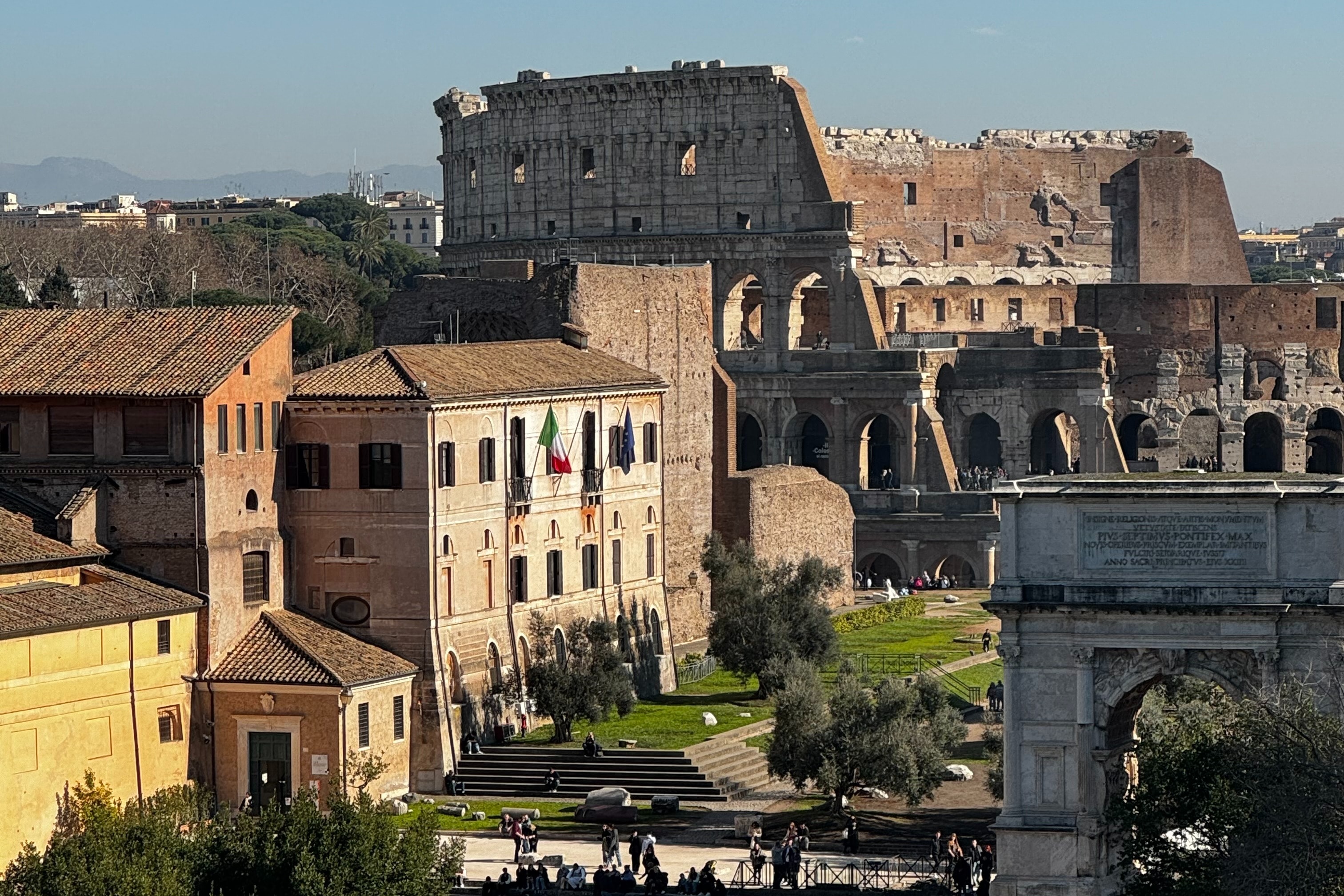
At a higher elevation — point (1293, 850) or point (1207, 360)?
point (1207, 360)

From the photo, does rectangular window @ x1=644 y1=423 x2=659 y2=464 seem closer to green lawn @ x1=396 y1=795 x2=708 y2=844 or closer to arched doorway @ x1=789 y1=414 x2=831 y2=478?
green lawn @ x1=396 y1=795 x2=708 y2=844

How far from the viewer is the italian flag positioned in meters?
59.2

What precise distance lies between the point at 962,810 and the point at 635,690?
1159 centimetres

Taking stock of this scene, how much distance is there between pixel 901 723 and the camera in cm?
5141

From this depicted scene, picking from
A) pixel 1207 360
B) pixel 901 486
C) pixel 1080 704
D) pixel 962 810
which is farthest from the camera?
pixel 1207 360

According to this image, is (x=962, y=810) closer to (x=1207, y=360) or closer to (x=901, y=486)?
(x=901, y=486)

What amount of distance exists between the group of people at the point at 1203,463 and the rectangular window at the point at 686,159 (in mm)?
19359

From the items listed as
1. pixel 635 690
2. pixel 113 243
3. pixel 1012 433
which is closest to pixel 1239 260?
pixel 1012 433

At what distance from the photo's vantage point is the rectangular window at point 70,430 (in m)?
52.8

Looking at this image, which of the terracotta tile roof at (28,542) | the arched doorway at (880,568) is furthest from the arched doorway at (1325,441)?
the terracotta tile roof at (28,542)

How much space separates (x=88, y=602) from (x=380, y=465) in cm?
704

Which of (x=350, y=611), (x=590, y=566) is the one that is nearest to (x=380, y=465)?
(x=350, y=611)

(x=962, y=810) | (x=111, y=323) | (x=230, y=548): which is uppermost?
(x=111, y=323)

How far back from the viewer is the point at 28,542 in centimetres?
5038
